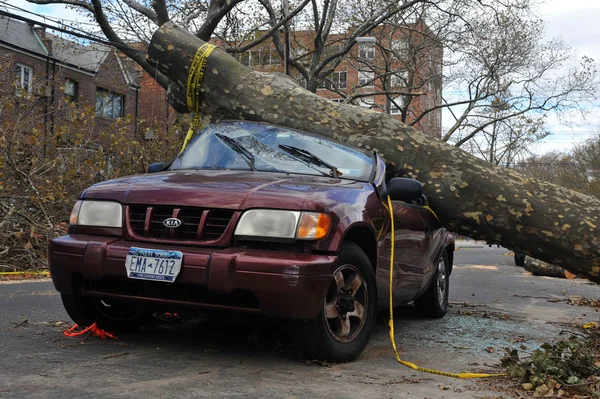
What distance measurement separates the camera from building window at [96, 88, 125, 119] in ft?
116

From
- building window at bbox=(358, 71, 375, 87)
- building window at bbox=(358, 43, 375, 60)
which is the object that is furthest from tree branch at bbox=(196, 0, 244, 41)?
building window at bbox=(358, 43, 375, 60)

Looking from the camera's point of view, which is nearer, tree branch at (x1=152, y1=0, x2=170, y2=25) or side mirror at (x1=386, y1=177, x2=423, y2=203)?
side mirror at (x1=386, y1=177, x2=423, y2=203)

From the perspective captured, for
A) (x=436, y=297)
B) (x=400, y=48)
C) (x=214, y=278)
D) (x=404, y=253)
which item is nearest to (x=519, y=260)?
(x=436, y=297)

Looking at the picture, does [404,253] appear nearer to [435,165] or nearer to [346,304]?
[435,165]

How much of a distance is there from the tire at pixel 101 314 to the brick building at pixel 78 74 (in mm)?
10806

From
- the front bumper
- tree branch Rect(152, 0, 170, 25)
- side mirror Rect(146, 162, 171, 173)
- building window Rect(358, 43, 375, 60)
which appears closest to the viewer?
the front bumper

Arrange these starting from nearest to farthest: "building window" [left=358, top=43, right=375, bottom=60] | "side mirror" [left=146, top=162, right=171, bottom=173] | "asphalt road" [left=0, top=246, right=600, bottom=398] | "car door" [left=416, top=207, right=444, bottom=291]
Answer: "asphalt road" [left=0, top=246, right=600, bottom=398], "side mirror" [left=146, top=162, right=171, bottom=173], "car door" [left=416, top=207, right=444, bottom=291], "building window" [left=358, top=43, right=375, bottom=60]

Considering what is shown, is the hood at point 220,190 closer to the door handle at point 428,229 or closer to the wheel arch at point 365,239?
the wheel arch at point 365,239

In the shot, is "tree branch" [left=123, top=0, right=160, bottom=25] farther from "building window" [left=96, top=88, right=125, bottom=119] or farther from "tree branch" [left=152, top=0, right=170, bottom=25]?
"building window" [left=96, top=88, right=125, bottom=119]

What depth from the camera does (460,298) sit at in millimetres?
9297

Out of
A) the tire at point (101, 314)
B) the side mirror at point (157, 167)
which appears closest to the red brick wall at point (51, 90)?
the side mirror at point (157, 167)

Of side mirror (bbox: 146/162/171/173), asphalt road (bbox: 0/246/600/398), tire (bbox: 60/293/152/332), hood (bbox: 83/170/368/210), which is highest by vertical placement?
side mirror (bbox: 146/162/171/173)

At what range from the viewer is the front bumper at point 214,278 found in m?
3.76

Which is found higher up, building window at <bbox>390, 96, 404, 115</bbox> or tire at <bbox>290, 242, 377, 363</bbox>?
building window at <bbox>390, 96, 404, 115</bbox>
